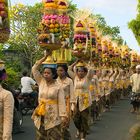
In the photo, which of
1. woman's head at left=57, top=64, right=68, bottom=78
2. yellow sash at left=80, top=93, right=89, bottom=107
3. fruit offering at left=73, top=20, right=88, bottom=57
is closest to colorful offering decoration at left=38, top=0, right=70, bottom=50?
fruit offering at left=73, top=20, right=88, bottom=57

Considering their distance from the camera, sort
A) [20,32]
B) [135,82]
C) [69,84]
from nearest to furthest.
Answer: [69,84] < [135,82] < [20,32]

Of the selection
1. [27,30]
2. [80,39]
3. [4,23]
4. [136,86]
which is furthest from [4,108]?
[27,30]

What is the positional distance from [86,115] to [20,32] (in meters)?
27.4

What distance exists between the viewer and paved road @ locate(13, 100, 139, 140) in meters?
11.5

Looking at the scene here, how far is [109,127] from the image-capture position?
13398mm

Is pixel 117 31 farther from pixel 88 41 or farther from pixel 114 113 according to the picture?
pixel 88 41

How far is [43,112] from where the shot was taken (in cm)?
758

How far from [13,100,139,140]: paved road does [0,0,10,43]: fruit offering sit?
17.0 feet

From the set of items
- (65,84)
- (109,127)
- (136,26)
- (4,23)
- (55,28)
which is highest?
(136,26)

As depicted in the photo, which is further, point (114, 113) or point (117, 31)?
point (117, 31)

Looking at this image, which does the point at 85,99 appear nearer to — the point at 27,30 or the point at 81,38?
the point at 81,38

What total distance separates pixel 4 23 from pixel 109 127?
7.70 meters

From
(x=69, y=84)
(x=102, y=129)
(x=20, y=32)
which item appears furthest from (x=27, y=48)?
(x=69, y=84)

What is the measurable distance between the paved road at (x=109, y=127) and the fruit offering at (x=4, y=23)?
17.0 ft
